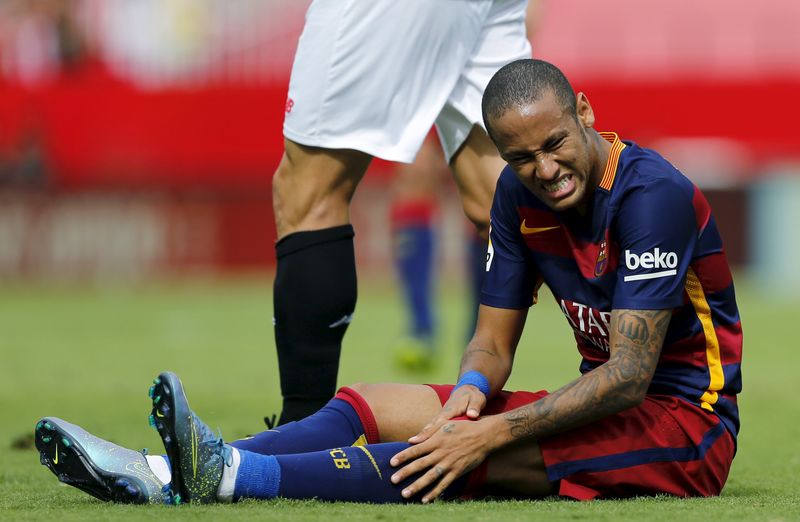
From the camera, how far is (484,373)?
3178 mm

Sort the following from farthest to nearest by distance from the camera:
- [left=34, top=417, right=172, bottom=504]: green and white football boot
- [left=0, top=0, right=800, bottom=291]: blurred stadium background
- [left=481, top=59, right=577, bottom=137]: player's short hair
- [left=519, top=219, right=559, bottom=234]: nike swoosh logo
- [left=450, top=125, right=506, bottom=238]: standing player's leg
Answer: [left=0, top=0, right=800, bottom=291]: blurred stadium background, [left=450, top=125, right=506, bottom=238]: standing player's leg, [left=519, top=219, right=559, bottom=234]: nike swoosh logo, [left=481, top=59, right=577, bottom=137]: player's short hair, [left=34, top=417, right=172, bottom=504]: green and white football boot

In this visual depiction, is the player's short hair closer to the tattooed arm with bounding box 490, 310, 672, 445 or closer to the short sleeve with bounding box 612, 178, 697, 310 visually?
the short sleeve with bounding box 612, 178, 697, 310

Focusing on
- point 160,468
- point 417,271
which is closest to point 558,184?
point 160,468

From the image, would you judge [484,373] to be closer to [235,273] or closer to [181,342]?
[181,342]

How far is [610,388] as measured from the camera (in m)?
2.85

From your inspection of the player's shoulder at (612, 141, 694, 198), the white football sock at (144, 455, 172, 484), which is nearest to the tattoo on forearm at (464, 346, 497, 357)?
the player's shoulder at (612, 141, 694, 198)

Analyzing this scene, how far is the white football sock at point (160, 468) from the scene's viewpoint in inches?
114

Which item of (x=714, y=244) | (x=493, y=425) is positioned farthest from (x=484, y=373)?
(x=714, y=244)

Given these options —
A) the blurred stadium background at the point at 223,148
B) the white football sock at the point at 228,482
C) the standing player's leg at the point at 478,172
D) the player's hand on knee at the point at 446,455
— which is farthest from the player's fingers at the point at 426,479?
the blurred stadium background at the point at 223,148

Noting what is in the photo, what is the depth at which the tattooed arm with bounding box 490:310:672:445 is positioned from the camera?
2.86 m

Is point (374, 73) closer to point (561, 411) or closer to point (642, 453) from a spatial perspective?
point (561, 411)

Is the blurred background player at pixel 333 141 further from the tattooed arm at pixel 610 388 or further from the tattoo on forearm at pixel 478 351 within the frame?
the tattooed arm at pixel 610 388

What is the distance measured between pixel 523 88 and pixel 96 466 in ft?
4.05

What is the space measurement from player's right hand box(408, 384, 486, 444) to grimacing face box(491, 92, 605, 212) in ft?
1.55
